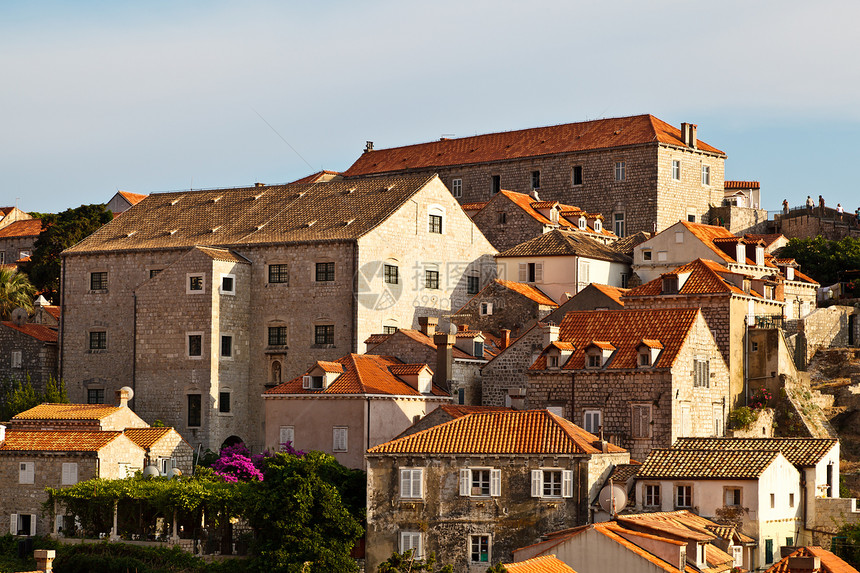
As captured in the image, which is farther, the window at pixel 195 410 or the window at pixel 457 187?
the window at pixel 457 187

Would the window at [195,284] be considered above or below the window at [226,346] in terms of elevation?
above

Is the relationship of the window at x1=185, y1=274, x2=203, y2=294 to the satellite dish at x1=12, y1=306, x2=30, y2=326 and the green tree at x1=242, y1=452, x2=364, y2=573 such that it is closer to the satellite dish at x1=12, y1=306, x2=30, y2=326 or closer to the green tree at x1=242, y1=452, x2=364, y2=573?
the satellite dish at x1=12, y1=306, x2=30, y2=326

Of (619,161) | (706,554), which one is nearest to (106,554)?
(706,554)

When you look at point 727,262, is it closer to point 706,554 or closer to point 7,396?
point 706,554

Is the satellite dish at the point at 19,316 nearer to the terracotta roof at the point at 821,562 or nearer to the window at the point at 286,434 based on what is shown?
the window at the point at 286,434

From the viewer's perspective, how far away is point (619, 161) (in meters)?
90.1

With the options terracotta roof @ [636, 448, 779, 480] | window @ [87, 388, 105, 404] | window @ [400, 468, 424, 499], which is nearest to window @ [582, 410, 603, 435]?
terracotta roof @ [636, 448, 779, 480]

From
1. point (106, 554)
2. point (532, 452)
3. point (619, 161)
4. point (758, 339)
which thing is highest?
point (619, 161)

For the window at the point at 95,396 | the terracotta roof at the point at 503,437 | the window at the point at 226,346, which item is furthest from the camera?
the window at the point at 95,396

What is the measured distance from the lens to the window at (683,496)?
167 feet

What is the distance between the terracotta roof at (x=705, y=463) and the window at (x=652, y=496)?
0.37m

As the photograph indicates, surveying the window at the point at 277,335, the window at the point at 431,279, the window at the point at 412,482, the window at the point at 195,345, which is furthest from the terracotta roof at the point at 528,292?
the window at the point at 412,482

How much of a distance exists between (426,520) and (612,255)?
1156 inches

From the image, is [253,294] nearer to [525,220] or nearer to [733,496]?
[525,220]
